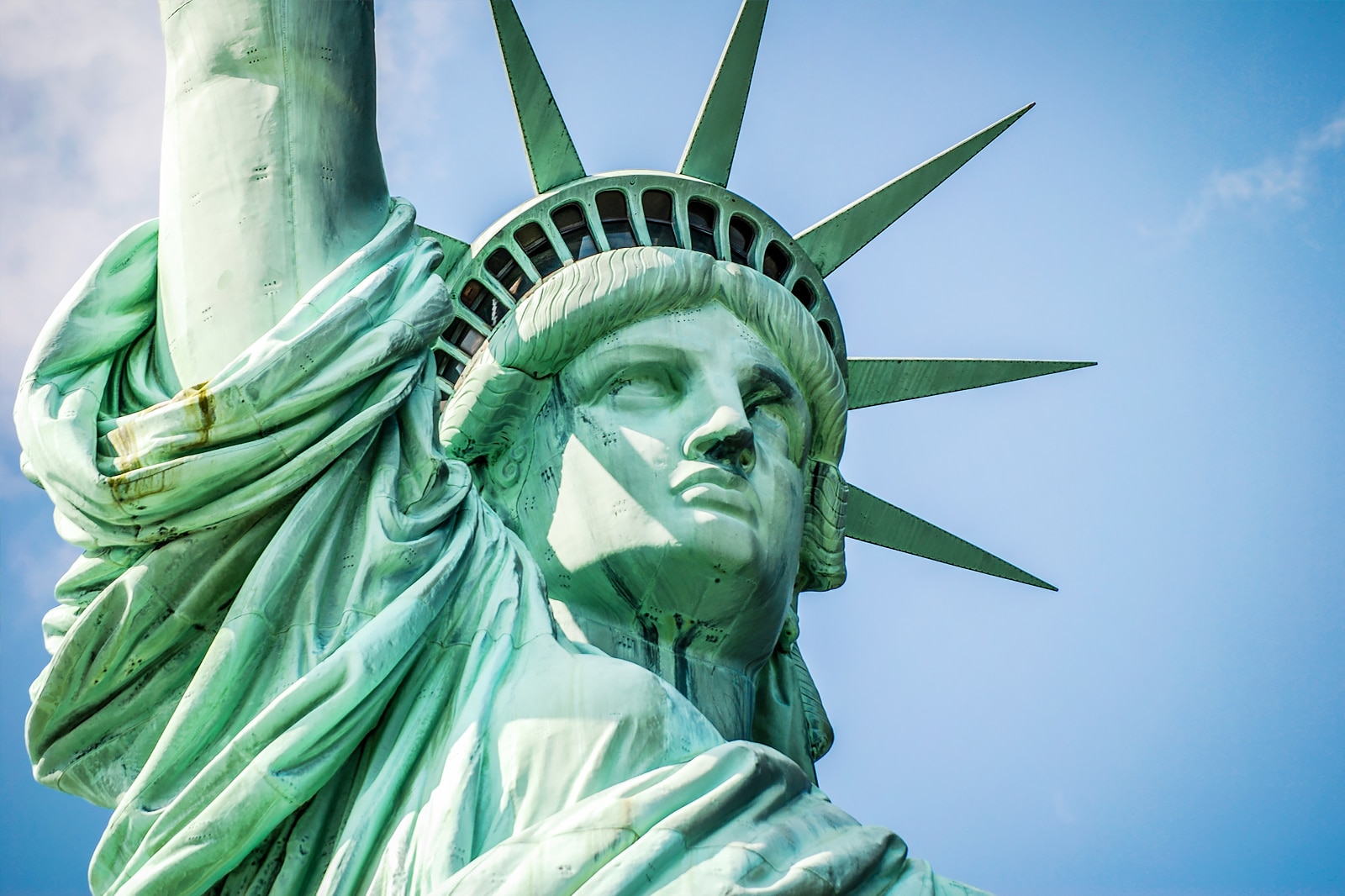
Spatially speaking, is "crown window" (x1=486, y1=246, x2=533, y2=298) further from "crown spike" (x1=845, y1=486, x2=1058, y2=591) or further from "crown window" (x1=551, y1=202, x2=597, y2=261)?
"crown spike" (x1=845, y1=486, x2=1058, y2=591)

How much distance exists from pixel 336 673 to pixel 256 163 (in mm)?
2164

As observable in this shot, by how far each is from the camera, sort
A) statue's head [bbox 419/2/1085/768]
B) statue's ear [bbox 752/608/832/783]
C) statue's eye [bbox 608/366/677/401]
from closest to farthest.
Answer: statue's head [bbox 419/2/1085/768], statue's eye [bbox 608/366/677/401], statue's ear [bbox 752/608/832/783]

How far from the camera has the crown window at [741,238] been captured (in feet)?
32.8

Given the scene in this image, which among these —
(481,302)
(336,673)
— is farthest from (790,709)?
(336,673)

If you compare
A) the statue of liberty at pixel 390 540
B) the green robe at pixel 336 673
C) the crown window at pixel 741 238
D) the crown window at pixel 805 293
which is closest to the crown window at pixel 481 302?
the statue of liberty at pixel 390 540

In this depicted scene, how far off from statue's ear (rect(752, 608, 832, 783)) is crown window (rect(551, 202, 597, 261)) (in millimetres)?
2080

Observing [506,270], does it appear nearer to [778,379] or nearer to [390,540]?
[778,379]

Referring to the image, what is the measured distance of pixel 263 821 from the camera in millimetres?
6371

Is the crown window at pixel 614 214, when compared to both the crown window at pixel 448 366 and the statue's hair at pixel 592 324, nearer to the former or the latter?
the statue's hair at pixel 592 324

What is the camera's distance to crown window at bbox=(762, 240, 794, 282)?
1020cm

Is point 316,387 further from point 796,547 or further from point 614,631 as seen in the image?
point 796,547

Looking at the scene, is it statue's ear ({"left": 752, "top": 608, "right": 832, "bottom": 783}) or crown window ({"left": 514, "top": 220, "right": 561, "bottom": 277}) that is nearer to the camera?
statue's ear ({"left": 752, "top": 608, "right": 832, "bottom": 783})

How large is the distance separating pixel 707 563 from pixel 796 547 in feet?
2.21

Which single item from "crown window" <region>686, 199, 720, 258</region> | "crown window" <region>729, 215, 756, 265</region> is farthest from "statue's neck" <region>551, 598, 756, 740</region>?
"crown window" <region>729, 215, 756, 265</region>
